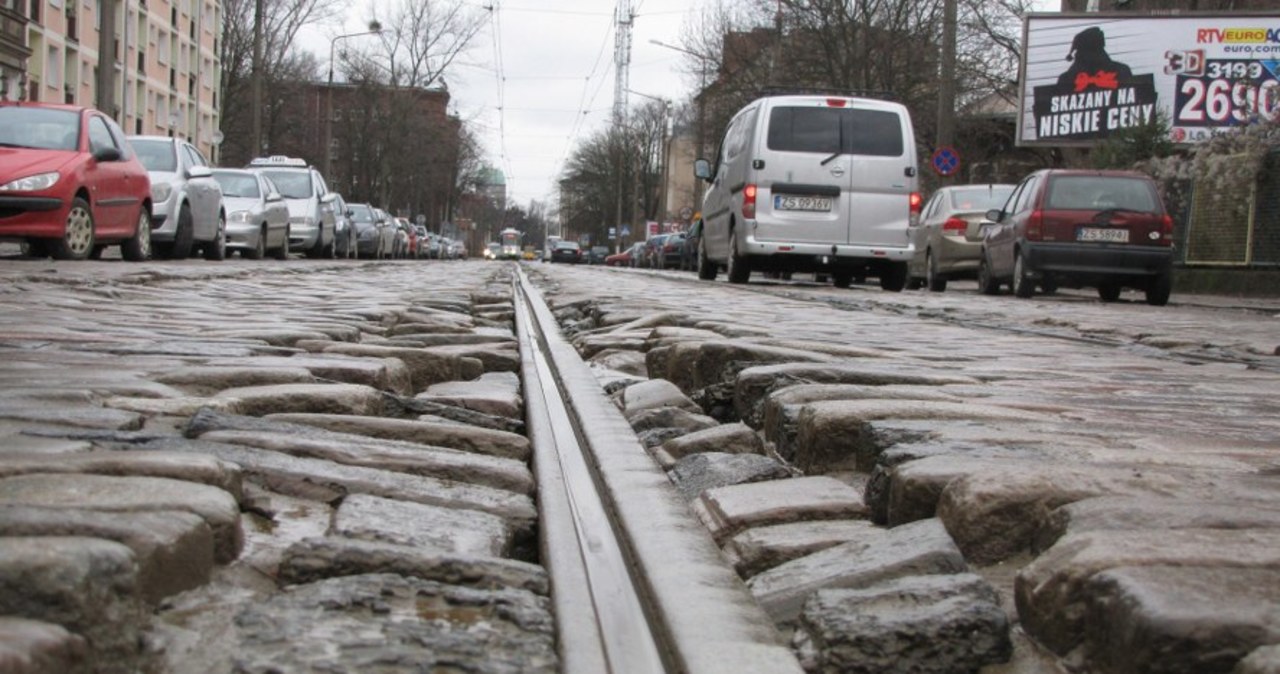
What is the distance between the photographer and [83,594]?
1.52 m

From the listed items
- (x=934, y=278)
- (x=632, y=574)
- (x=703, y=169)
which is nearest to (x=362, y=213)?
(x=703, y=169)

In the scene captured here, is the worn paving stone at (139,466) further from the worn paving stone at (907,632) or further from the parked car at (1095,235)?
the parked car at (1095,235)

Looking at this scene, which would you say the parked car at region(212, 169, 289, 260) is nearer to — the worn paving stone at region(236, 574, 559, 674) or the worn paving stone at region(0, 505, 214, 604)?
the worn paving stone at region(0, 505, 214, 604)

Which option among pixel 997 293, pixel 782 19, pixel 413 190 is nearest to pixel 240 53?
pixel 413 190

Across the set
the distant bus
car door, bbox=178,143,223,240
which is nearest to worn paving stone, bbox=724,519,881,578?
car door, bbox=178,143,223,240

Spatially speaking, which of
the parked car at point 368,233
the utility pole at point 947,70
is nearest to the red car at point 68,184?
the utility pole at point 947,70

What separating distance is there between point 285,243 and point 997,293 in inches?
498

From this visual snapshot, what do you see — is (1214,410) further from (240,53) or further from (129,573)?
(240,53)

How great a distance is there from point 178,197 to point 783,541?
17.0 metres

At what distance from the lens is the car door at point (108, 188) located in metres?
14.7

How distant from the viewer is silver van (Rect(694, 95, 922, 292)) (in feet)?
53.0

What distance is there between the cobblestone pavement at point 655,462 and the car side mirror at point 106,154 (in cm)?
993

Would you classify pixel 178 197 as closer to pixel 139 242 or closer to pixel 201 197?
pixel 201 197

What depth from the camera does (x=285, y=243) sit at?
25234 mm
